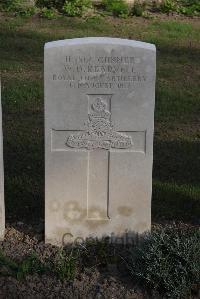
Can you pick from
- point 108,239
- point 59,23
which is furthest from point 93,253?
point 59,23

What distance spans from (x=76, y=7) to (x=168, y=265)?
34.2 feet

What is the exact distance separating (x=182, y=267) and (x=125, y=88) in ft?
4.81

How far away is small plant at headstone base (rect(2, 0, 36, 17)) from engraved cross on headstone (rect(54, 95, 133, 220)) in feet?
30.3

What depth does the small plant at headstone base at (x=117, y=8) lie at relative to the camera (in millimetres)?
14633

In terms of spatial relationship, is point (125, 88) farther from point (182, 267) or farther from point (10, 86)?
point (10, 86)

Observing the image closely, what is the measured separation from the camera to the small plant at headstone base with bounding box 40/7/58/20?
14227mm

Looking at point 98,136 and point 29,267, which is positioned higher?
point 98,136

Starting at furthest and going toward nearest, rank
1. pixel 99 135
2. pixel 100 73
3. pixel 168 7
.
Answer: pixel 168 7 → pixel 99 135 → pixel 100 73

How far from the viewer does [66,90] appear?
541 centimetres

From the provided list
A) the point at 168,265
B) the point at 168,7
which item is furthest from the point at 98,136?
the point at 168,7

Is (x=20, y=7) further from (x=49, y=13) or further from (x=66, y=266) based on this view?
(x=66, y=266)

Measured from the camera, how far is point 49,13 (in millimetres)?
14344

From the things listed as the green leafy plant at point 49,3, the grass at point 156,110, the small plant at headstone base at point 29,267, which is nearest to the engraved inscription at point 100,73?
the small plant at headstone base at point 29,267

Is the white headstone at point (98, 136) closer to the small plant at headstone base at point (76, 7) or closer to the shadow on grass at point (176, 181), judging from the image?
the shadow on grass at point (176, 181)
